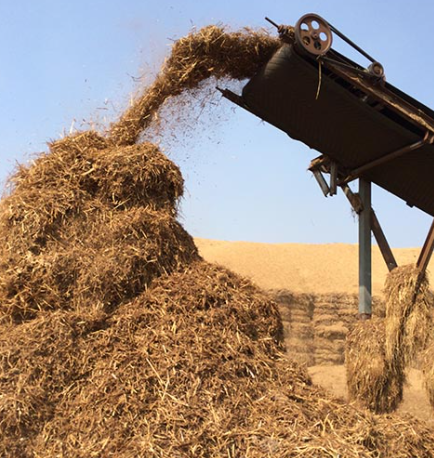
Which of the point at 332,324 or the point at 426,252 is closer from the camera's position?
the point at 426,252

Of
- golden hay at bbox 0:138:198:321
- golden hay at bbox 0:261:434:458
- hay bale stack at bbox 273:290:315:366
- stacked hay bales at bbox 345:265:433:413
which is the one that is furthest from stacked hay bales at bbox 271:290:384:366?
golden hay at bbox 0:261:434:458

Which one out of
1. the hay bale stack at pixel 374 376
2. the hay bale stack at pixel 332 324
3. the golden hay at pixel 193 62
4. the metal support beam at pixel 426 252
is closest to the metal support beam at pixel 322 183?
the metal support beam at pixel 426 252

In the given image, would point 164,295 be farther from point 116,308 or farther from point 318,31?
point 318,31

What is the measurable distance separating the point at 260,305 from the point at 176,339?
935mm

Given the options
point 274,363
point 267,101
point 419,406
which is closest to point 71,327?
point 274,363

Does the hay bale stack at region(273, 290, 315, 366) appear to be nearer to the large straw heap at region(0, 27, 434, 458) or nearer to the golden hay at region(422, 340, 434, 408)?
the golden hay at region(422, 340, 434, 408)

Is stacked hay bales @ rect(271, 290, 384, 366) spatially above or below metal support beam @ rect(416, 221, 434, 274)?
below

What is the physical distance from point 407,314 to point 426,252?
797mm

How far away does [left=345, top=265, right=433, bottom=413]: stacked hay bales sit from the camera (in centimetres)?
684

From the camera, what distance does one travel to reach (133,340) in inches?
181

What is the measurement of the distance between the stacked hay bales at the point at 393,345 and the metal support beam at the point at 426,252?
0.29ft

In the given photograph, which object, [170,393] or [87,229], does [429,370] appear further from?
[87,229]

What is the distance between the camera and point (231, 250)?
91.6 feet

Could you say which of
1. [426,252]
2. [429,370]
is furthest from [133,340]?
[426,252]
